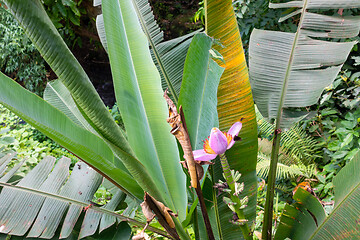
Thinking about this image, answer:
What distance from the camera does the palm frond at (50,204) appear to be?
2.08 ft

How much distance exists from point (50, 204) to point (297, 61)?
69 centimetres

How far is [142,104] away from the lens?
2.08ft

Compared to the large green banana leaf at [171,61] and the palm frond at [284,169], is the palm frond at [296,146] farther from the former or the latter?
→ the large green banana leaf at [171,61]

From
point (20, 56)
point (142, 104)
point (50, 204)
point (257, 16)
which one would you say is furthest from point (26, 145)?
point (142, 104)

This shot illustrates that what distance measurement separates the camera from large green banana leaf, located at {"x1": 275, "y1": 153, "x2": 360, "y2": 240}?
1.88 ft

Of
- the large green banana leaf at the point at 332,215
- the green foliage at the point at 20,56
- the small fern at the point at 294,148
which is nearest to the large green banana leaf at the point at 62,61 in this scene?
the large green banana leaf at the point at 332,215

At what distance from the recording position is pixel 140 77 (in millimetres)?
648

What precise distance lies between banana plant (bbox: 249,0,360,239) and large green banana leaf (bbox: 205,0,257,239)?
0.10 metres

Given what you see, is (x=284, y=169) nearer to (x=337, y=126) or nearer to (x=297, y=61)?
(x=337, y=126)

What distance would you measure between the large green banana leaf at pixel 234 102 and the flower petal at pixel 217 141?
0.21m

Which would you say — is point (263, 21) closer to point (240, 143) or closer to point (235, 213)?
point (240, 143)

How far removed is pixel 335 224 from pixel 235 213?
20 centimetres

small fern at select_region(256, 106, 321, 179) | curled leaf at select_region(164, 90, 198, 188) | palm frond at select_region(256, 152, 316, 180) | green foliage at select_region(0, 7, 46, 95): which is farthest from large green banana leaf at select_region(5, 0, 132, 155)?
green foliage at select_region(0, 7, 46, 95)

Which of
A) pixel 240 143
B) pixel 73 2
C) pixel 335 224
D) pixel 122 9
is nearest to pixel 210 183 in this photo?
pixel 240 143
